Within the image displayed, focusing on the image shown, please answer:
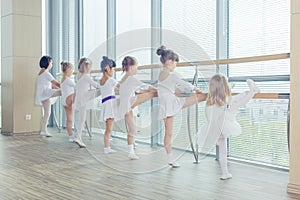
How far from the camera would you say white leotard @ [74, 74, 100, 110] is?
4723mm

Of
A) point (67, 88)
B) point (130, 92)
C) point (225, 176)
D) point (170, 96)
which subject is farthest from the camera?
point (67, 88)

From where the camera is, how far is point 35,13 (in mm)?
7156

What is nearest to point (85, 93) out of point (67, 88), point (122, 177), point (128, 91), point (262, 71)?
point (128, 91)

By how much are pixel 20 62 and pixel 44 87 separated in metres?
0.67

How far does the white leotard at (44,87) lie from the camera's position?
6.68 m

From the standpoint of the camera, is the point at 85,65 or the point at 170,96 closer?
the point at 170,96

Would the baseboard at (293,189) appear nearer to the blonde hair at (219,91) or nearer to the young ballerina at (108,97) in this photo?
the blonde hair at (219,91)

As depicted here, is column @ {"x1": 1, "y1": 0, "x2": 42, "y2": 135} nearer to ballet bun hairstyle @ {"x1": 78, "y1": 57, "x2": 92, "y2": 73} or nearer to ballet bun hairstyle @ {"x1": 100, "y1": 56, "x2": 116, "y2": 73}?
ballet bun hairstyle @ {"x1": 78, "y1": 57, "x2": 92, "y2": 73}

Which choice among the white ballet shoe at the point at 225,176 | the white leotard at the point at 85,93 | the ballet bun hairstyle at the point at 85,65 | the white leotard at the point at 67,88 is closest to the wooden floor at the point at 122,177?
the white ballet shoe at the point at 225,176

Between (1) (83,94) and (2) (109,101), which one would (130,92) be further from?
(1) (83,94)

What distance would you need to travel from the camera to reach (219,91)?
146 inches

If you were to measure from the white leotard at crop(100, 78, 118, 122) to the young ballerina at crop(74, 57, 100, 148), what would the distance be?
16 centimetres

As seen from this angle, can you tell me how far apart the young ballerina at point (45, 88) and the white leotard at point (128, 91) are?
106 inches

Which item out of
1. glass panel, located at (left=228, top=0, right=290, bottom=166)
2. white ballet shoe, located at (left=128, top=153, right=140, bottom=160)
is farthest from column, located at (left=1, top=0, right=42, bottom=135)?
glass panel, located at (left=228, top=0, right=290, bottom=166)
